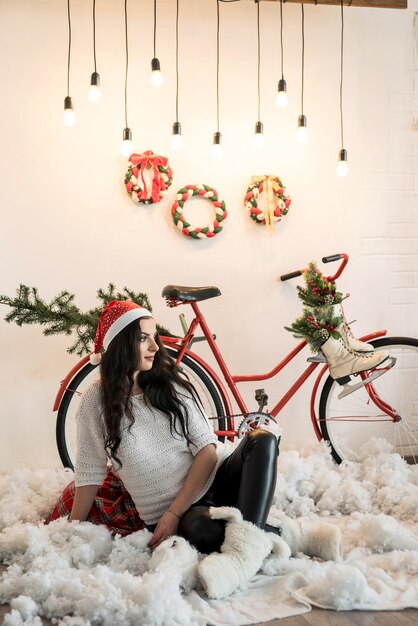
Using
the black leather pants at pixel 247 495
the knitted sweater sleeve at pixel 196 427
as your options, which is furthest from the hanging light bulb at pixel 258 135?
the black leather pants at pixel 247 495

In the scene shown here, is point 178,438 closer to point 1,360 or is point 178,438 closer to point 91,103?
point 1,360

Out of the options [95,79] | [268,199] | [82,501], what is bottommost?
[82,501]

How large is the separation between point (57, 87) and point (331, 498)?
6.96ft

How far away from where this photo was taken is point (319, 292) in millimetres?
3127

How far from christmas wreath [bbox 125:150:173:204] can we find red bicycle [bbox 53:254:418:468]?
21.0 inches

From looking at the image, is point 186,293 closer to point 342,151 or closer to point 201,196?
point 201,196

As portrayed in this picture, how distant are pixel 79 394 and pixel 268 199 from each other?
124 cm

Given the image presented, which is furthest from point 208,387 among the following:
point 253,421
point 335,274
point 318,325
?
point 335,274

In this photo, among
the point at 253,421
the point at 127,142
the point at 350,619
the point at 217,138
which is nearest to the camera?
the point at 350,619

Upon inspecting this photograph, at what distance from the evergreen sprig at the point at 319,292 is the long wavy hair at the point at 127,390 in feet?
3.05

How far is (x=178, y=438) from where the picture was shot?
7.86 ft

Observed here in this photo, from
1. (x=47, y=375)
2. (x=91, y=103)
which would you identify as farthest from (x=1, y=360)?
(x=91, y=103)

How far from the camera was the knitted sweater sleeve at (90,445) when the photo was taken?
7.71ft

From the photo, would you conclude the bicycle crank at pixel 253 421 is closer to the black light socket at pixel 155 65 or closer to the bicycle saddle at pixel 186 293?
the bicycle saddle at pixel 186 293
